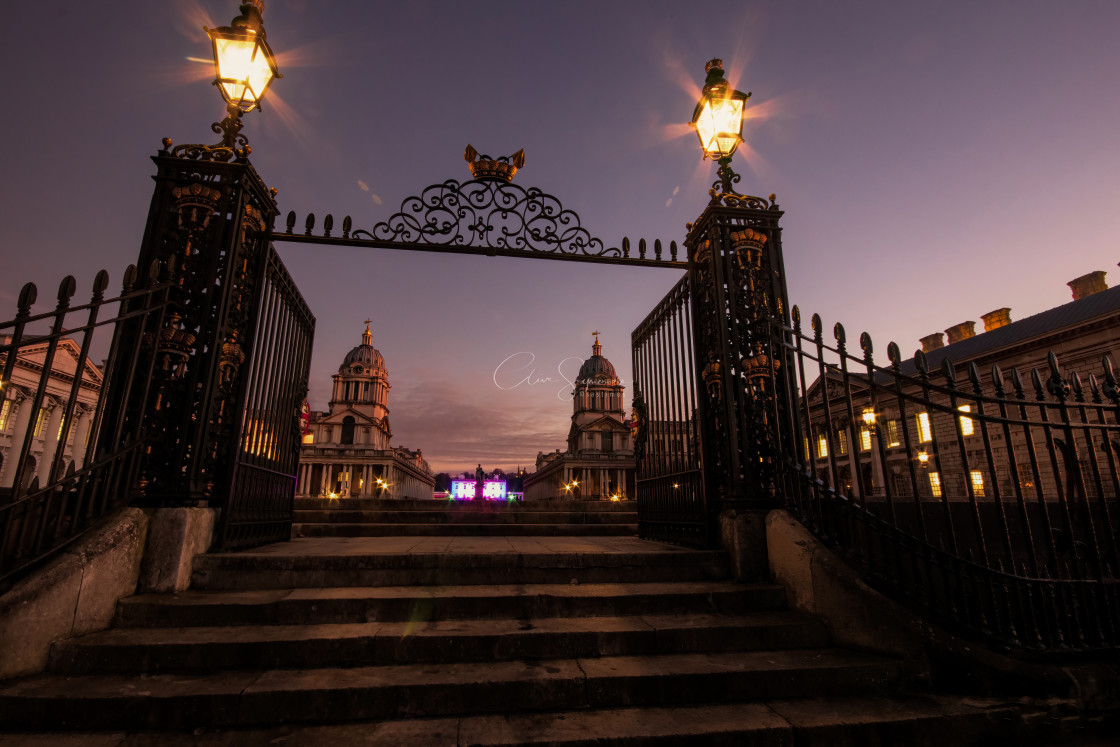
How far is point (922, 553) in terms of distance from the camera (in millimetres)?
4469

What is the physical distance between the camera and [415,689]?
11.2 ft

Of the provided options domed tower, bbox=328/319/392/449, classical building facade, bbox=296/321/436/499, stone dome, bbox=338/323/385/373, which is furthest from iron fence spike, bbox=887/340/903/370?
stone dome, bbox=338/323/385/373

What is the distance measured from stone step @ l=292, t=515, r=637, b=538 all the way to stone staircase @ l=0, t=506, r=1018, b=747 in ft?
11.5

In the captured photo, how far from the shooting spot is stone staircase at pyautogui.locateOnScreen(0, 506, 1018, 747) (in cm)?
320

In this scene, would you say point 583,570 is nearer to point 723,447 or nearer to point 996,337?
point 723,447

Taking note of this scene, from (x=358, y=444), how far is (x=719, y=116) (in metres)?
89.8

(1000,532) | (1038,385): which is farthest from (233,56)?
(1000,532)

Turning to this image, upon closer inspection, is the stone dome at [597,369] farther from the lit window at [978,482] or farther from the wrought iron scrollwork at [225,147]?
the wrought iron scrollwork at [225,147]

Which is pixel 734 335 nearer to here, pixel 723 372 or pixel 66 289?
pixel 723 372

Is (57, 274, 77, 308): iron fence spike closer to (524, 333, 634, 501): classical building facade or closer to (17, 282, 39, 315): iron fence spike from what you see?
(17, 282, 39, 315): iron fence spike

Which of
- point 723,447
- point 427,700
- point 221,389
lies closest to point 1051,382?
point 723,447

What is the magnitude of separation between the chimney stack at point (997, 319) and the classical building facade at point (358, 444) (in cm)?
6682

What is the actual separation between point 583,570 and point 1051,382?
452cm

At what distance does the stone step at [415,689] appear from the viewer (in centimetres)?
321
